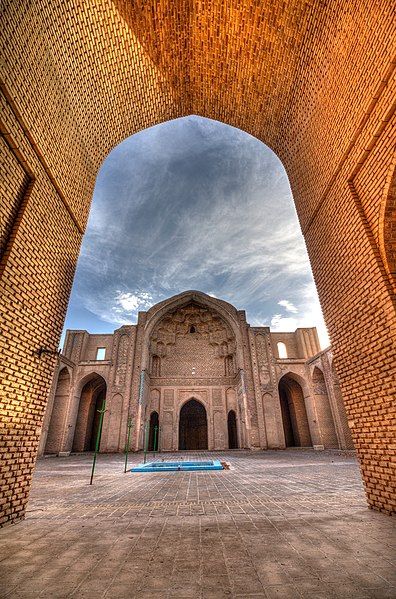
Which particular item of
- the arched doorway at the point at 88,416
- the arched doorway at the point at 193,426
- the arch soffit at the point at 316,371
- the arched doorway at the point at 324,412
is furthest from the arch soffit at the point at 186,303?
the arched doorway at the point at 324,412

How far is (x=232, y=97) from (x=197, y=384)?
2031 cm

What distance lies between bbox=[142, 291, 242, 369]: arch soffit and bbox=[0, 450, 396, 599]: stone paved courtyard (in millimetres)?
18428

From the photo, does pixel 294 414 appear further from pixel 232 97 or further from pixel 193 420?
pixel 232 97

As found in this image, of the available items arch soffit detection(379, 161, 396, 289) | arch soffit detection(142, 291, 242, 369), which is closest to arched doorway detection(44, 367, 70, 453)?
arch soffit detection(142, 291, 242, 369)

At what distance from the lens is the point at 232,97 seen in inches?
260

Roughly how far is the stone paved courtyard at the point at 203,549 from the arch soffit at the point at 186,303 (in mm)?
18428

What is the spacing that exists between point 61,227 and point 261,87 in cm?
498

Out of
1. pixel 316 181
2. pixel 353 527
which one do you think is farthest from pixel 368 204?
pixel 353 527

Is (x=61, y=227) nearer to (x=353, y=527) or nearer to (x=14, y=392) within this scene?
(x=14, y=392)

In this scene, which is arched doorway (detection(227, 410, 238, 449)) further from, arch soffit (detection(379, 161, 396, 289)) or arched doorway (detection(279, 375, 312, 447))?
arch soffit (detection(379, 161, 396, 289))

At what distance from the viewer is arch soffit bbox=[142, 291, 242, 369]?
23059 millimetres

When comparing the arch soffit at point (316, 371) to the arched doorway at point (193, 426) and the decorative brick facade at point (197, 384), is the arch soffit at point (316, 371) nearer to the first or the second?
the decorative brick facade at point (197, 384)

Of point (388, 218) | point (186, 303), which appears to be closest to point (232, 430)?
point (186, 303)

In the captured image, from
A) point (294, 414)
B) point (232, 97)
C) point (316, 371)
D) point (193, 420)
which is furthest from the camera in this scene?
point (294, 414)
